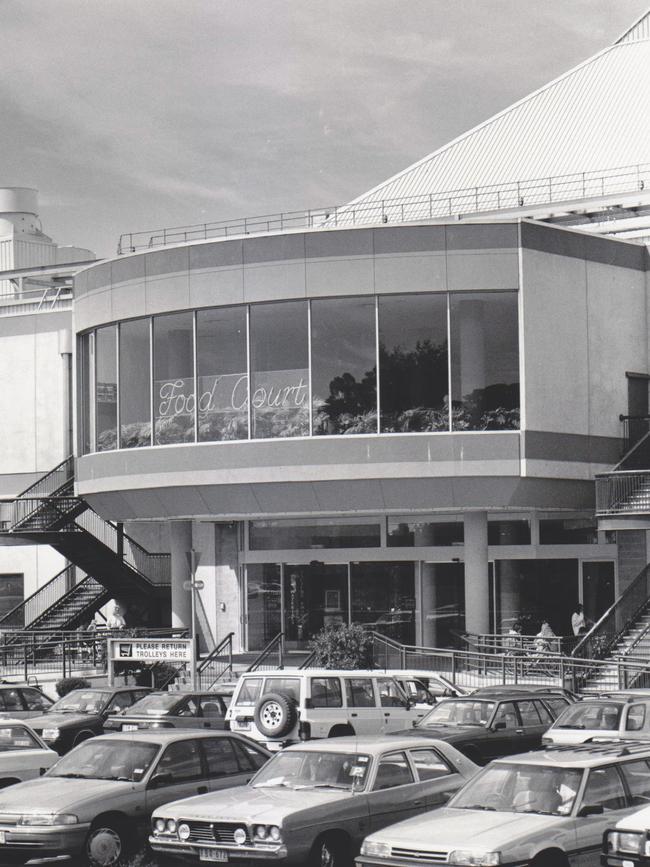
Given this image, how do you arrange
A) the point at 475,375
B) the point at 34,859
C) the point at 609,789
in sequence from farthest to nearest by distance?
the point at 475,375, the point at 34,859, the point at 609,789

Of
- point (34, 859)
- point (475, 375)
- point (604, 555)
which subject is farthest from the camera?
point (604, 555)

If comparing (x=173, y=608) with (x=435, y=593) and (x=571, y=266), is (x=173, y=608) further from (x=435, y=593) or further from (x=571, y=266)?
(x=571, y=266)

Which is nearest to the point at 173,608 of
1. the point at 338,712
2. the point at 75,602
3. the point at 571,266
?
the point at 75,602

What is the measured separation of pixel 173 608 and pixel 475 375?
11.8m

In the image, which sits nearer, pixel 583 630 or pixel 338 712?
pixel 338 712

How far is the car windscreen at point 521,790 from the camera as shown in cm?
1294

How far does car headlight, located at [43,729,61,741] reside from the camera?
74.6ft

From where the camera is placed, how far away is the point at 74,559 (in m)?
41.6

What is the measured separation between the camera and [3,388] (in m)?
46.5

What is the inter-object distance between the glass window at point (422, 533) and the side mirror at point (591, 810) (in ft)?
78.7

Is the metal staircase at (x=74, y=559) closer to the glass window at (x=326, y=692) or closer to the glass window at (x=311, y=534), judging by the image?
the glass window at (x=311, y=534)

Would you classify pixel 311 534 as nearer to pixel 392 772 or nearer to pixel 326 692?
pixel 326 692

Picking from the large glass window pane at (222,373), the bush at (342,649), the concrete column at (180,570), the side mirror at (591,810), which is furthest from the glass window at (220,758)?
the concrete column at (180,570)

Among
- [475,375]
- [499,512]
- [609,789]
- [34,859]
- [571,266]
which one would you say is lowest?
[34,859]
